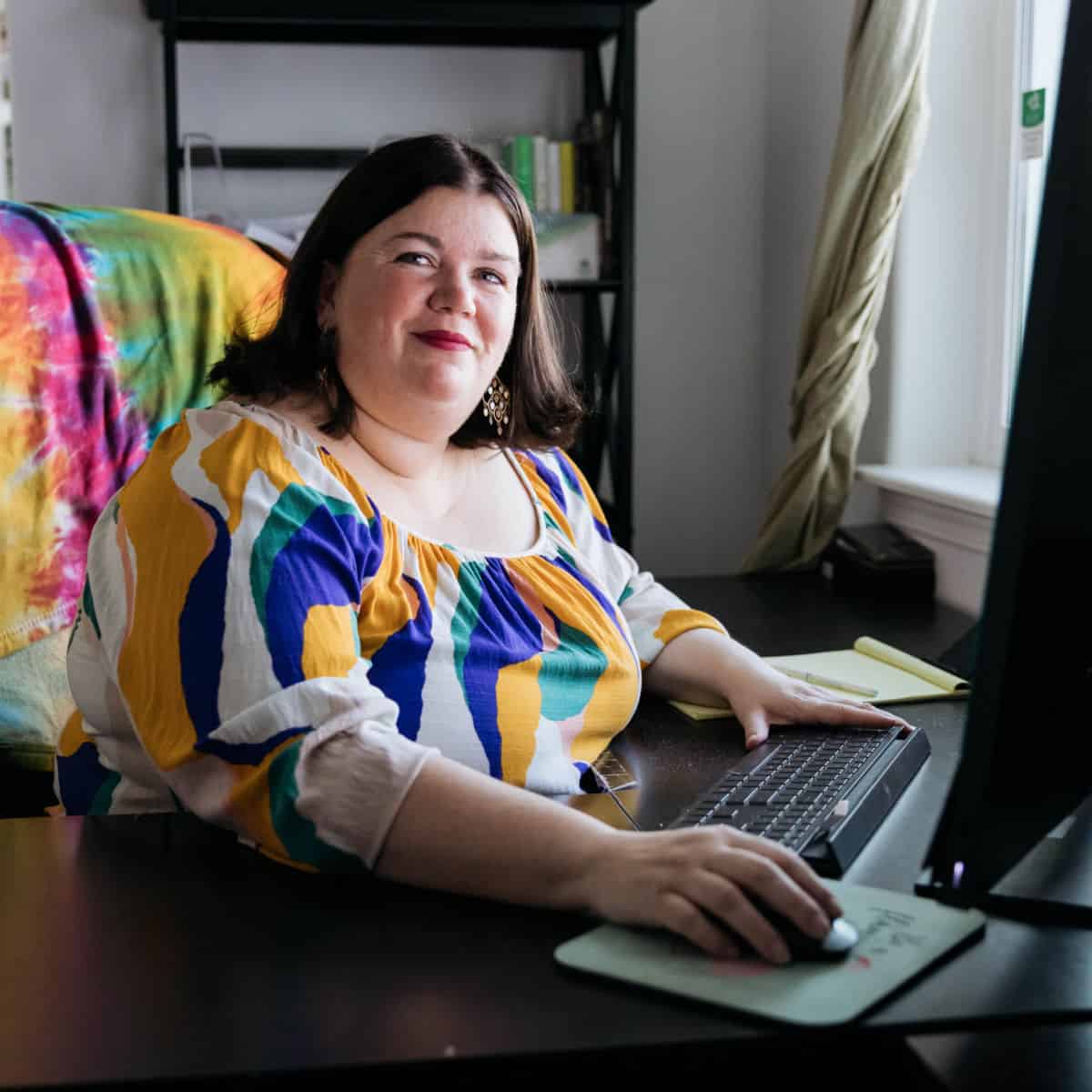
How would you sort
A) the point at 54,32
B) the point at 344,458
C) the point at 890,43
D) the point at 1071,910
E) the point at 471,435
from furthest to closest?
the point at 54,32 < the point at 890,43 < the point at 471,435 < the point at 344,458 < the point at 1071,910

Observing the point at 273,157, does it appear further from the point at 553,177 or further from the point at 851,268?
the point at 851,268

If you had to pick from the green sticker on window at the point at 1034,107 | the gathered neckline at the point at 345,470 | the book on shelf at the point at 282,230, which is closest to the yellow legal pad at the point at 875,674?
the gathered neckline at the point at 345,470

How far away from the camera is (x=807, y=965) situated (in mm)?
734

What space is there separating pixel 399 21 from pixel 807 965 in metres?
Answer: 2.34

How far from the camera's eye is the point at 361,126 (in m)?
3.07

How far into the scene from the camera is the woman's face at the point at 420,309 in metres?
1.26

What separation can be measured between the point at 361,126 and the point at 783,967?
8.70 feet

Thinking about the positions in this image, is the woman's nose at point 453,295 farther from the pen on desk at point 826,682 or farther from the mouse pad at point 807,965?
the mouse pad at point 807,965

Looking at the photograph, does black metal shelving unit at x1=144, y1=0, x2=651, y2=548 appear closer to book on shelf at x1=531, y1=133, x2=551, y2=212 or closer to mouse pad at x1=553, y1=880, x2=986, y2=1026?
book on shelf at x1=531, y1=133, x2=551, y2=212

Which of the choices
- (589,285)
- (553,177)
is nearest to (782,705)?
(589,285)

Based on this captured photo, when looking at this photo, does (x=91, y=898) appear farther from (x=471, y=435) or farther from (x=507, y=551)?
(x=471, y=435)

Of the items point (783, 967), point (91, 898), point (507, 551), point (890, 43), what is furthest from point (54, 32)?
point (783, 967)

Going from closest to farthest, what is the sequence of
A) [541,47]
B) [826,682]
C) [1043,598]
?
[1043,598] < [826,682] < [541,47]

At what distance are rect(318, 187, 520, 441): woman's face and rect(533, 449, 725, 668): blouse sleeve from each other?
0.23m
